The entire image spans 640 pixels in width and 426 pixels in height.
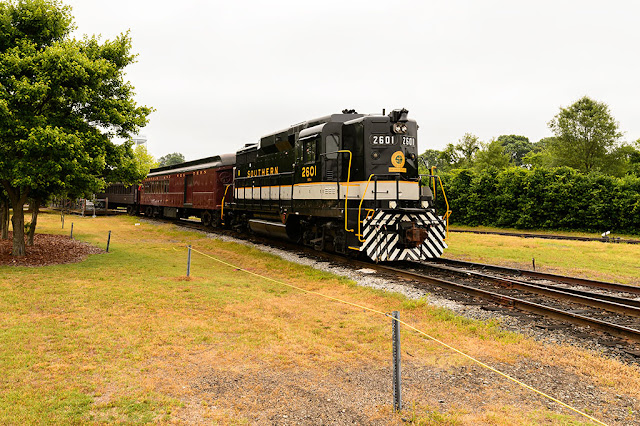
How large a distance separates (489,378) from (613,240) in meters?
21.5

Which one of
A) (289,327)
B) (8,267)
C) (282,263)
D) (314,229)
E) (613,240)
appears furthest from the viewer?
(613,240)

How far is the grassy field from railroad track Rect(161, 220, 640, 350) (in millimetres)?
1390

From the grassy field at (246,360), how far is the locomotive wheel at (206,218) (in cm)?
1610

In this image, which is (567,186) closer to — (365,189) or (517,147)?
(365,189)

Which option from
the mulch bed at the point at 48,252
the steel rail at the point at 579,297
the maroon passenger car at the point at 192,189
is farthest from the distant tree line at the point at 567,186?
the mulch bed at the point at 48,252

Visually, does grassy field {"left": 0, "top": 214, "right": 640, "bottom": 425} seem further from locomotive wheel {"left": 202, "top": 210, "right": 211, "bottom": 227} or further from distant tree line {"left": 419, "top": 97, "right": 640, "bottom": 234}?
locomotive wheel {"left": 202, "top": 210, "right": 211, "bottom": 227}

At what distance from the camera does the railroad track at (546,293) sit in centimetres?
731

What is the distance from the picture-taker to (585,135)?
144ft

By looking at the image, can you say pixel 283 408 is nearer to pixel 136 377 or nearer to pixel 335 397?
pixel 335 397

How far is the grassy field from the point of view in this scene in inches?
171

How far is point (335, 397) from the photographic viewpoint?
15.3 ft

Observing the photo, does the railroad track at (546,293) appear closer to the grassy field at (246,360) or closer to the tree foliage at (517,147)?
the grassy field at (246,360)

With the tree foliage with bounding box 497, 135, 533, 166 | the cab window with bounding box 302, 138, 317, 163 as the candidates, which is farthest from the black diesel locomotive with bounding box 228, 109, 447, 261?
the tree foliage with bounding box 497, 135, 533, 166

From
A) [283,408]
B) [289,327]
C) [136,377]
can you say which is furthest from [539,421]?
[136,377]
